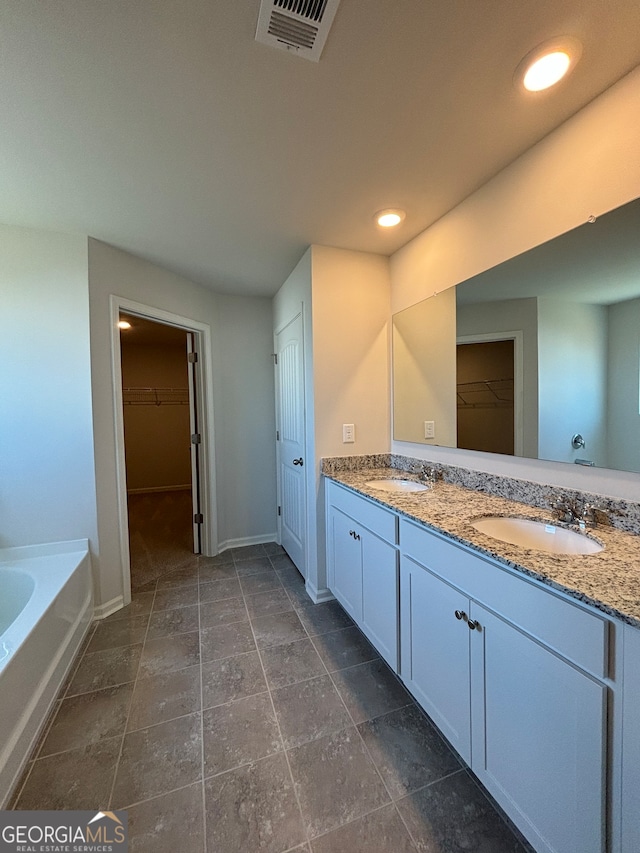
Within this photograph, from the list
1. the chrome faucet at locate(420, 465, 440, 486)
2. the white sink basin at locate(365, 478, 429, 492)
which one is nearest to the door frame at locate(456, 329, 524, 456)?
the chrome faucet at locate(420, 465, 440, 486)

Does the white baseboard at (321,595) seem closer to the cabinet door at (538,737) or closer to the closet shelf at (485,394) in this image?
the cabinet door at (538,737)

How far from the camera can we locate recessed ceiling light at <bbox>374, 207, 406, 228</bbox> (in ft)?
5.86

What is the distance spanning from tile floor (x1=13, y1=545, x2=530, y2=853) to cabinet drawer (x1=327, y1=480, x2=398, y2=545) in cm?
71

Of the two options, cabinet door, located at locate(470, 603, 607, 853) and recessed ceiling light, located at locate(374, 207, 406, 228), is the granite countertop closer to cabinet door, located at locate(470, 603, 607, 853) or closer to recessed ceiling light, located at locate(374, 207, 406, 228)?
cabinet door, located at locate(470, 603, 607, 853)

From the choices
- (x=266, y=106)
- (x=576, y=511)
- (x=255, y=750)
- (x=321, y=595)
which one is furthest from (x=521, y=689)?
(x=266, y=106)

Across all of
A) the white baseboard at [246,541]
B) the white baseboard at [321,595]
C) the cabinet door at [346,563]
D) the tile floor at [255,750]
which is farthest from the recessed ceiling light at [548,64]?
the white baseboard at [246,541]

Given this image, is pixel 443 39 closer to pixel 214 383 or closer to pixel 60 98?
pixel 60 98

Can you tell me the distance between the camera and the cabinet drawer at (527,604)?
733mm

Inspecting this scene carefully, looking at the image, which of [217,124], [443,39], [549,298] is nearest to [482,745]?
[549,298]

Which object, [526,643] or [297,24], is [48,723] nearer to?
[526,643]

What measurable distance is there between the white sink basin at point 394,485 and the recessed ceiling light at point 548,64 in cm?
169

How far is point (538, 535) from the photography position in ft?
4.01

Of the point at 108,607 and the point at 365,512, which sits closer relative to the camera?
the point at 365,512

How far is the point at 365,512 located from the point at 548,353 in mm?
1099
